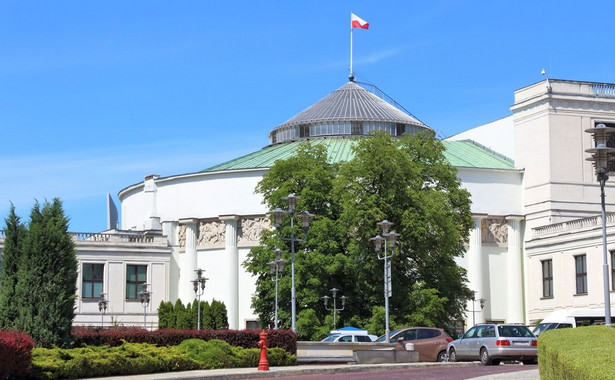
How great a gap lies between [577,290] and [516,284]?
432 inches

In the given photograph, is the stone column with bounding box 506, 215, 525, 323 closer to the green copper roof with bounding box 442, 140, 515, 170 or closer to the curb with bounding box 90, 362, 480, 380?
the green copper roof with bounding box 442, 140, 515, 170

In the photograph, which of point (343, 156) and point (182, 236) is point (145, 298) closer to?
point (182, 236)

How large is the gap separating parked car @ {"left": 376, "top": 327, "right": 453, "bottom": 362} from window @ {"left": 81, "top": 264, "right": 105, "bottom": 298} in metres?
38.2

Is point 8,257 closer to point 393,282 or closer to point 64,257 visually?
point 64,257

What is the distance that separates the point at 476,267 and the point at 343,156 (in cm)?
1344

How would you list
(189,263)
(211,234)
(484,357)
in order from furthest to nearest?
(211,234), (189,263), (484,357)

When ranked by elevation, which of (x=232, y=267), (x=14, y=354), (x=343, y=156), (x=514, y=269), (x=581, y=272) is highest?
(x=343, y=156)

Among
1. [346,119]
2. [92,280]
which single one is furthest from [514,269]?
[92,280]

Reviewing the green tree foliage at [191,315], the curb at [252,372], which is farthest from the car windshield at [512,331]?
the green tree foliage at [191,315]

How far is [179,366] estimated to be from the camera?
3353 centimetres

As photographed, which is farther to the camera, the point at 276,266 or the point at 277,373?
the point at 276,266

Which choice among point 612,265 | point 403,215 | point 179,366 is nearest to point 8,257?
point 179,366

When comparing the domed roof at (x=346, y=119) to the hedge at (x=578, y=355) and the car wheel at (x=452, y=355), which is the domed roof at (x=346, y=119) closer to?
the car wheel at (x=452, y=355)

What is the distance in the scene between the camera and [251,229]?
80.1m
